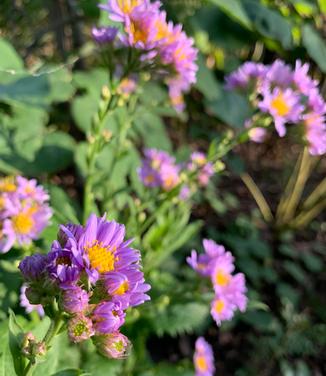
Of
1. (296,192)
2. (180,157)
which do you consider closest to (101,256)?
(180,157)

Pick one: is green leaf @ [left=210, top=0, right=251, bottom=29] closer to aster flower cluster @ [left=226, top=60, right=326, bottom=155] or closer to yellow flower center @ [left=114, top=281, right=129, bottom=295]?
aster flower cluster @ [left=226, top=60, right=326, bottom=155]

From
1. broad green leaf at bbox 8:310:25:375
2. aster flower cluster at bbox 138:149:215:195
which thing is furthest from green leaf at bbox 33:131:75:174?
broad green leaf at bbox 8:310:25:375

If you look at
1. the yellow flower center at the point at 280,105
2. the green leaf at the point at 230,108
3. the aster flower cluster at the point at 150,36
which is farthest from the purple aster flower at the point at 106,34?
the green leaf at the point at 230,108

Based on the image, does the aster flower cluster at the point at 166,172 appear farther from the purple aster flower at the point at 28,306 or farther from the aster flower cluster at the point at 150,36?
the purple aster flower at the point at 28,306

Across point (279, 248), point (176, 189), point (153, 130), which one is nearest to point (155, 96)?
point (153, 130)

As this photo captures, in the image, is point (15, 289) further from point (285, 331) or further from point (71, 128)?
point (285, 331)

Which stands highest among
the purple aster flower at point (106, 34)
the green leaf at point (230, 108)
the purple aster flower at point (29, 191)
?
the purple aster flower at point (106, 34)

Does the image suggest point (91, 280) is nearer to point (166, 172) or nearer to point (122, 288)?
point (122, 288)
